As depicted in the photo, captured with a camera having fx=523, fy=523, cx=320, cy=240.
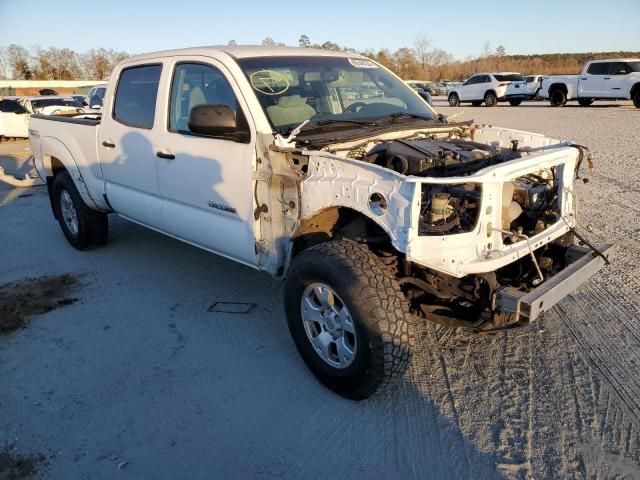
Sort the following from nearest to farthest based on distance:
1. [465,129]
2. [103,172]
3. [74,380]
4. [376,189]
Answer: [376,189]
[74,380]
[465,129]
[103,172]

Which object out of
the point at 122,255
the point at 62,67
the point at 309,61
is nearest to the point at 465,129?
the point at 309,61

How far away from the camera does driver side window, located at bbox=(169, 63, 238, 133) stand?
3.88 m

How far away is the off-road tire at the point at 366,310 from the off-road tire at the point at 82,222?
12.1 ft

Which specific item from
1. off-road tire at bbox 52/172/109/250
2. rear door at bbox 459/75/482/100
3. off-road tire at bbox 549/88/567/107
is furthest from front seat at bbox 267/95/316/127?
rear door at bbox 459/75/482/100

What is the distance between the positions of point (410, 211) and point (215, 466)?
65.1 inches

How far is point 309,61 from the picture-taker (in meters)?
4.31

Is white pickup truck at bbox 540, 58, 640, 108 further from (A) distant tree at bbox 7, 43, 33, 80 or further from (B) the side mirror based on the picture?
(A) distant tree at bbox 7, 43, 33, 80

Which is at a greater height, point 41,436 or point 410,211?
point 410,211

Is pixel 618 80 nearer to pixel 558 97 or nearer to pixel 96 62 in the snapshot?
pixel 558 97

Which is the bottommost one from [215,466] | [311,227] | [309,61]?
[215,466]

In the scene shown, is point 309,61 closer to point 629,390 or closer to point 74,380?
point 74,380

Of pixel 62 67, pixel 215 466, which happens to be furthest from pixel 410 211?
pixel 62 67

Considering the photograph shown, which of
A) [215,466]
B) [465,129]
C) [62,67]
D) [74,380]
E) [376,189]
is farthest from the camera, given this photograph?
[62,67]

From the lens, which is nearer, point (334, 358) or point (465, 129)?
point (334, 358)
